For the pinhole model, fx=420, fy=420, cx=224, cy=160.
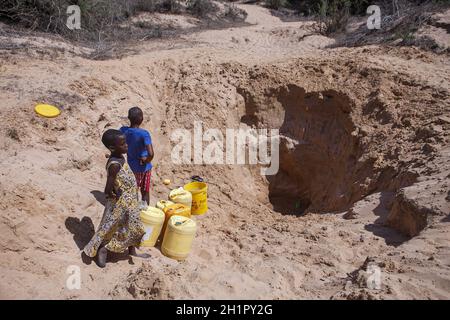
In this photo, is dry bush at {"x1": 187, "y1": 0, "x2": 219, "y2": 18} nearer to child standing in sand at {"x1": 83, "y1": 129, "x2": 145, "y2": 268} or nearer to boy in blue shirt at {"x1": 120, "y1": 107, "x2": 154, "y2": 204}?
boy in blue shirt at {"x1": 120, "y1": 107, "x2": 154, "y2": 204}

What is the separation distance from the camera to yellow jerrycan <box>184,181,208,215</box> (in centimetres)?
464

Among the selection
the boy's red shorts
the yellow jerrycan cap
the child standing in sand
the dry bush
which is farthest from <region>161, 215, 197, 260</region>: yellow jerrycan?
the dry bush

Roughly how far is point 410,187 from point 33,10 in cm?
714

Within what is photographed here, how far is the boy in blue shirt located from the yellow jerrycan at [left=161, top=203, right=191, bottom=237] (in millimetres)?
402

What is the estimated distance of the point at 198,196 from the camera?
465 centimetres

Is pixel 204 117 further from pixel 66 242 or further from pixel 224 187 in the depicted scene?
pixel 66 242

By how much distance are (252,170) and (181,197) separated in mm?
1915

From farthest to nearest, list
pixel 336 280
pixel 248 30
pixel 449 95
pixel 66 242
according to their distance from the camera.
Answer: pixel 248 30
pixel 449 95
pixel 66 242
pixel 336 280

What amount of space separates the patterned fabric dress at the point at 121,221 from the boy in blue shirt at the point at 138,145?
1.82 ft

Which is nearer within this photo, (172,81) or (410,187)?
(410,187)

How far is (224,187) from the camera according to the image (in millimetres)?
5395

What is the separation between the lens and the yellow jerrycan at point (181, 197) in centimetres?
441

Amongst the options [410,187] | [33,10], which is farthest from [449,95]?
[33,10]

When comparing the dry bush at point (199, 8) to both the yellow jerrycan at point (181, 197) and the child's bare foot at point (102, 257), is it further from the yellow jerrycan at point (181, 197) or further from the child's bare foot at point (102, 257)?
the child's bare foot at point (102, 257)
